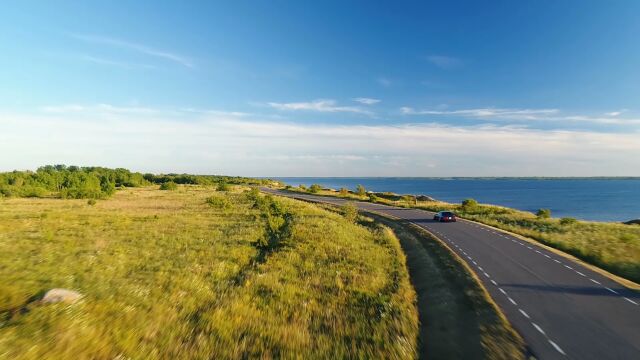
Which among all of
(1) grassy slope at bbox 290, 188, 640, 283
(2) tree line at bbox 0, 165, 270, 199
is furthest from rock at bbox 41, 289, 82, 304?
(2) tree line at bbox 0, 165, 270, 199

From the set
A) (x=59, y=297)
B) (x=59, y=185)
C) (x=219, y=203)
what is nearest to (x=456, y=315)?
(x=59, y=297)

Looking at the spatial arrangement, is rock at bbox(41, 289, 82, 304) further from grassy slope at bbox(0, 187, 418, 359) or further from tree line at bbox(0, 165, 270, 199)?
tree line at bbox(0, 165, 270, 199)

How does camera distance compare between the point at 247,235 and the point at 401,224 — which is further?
the point at 401,224

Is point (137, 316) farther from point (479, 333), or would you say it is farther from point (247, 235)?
point (247, 235)

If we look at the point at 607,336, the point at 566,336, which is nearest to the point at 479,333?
the point at 566,336

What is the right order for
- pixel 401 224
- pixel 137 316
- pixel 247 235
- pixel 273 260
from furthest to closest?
pixel 401 224
pixel 247 235
pixel 273 260
pixel 137 316
